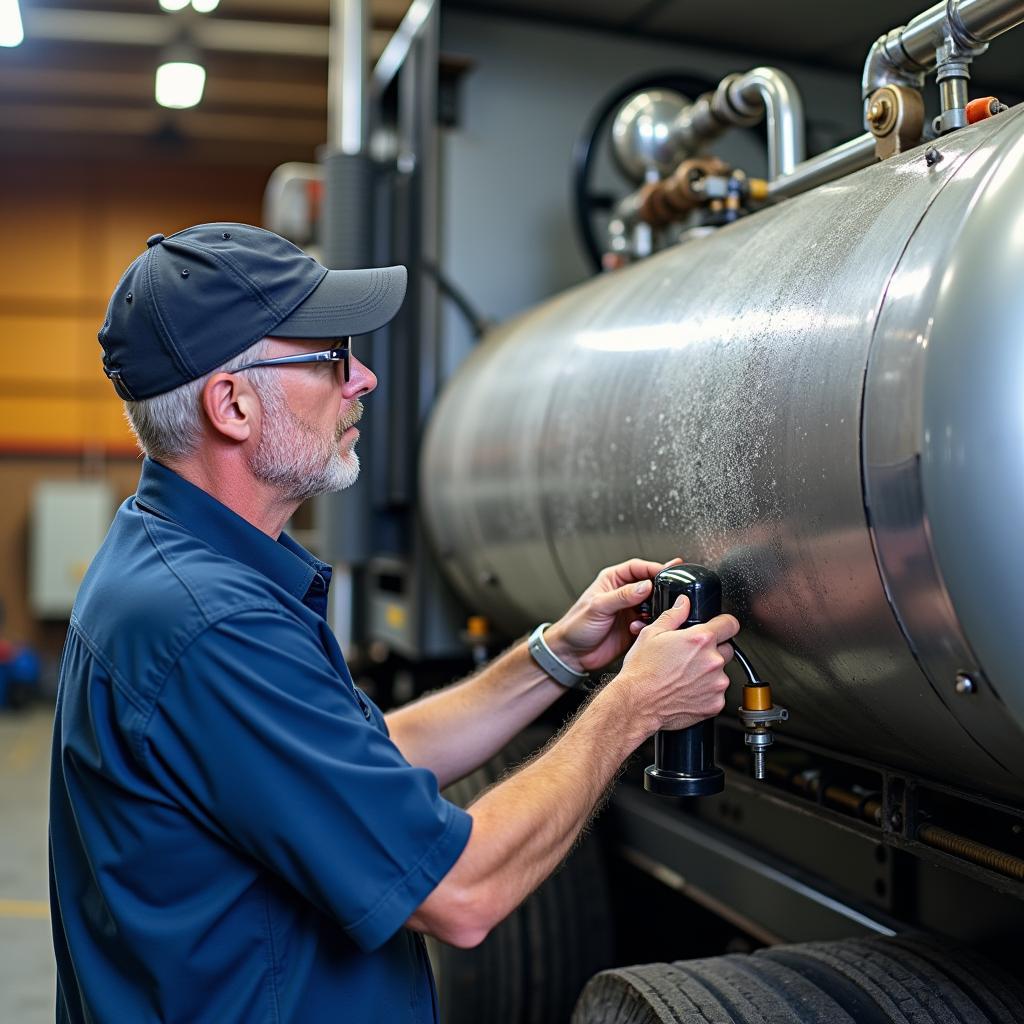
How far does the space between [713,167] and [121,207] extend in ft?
31.2

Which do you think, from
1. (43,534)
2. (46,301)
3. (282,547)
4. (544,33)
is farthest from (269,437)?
(46,301)

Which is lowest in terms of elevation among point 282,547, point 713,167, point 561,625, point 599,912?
point 599,912

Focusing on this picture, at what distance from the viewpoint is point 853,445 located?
1.30 metres

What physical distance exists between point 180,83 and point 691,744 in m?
7.75

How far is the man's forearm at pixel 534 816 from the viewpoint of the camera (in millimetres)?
1335

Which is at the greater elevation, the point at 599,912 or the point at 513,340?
the point at 513,340

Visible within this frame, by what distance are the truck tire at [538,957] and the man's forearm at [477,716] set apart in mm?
910

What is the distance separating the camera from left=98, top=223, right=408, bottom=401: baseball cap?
4.85ft

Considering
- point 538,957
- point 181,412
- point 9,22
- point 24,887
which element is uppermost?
point 9,22

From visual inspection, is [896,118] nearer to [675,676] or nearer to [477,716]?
[675,676]

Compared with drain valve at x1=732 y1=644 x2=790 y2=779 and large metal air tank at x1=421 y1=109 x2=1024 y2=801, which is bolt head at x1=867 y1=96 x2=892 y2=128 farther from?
drain valve at x1=732 y1=644 x2=790 y2=779

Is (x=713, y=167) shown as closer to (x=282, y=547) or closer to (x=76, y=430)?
(x=282, y=547)

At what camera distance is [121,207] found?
10.9 meters

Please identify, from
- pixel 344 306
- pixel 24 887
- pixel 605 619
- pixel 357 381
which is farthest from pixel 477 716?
pixel 24 887
